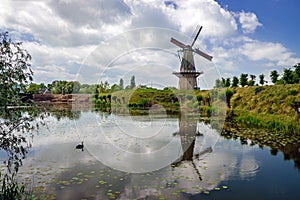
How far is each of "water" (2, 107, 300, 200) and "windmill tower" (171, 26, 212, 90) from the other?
27.0 meters

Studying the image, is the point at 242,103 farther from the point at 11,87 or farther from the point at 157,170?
the point at 11,87

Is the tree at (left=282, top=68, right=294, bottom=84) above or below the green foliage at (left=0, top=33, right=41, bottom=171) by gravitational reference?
above

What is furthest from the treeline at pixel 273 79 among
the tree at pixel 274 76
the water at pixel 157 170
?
the water at pixel 157 170

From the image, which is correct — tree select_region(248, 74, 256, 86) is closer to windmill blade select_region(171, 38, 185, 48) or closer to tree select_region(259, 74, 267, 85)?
tree select_region(259, 74, 267, 85)

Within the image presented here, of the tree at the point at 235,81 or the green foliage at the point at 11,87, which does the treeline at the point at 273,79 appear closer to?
the tree at the point at 235,81

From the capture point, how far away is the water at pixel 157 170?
6.31 metres

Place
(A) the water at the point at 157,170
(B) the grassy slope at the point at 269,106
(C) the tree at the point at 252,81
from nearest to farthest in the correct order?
(A) the water at the point at 157,170 < (B) the grassy slope at the point at 269,106 < (C) the tree at the point at 252,81

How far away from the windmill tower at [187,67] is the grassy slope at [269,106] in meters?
7.22

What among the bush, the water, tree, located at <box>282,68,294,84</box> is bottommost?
the water

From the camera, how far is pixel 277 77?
33.2 meters

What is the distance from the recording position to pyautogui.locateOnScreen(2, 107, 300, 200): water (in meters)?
6.31

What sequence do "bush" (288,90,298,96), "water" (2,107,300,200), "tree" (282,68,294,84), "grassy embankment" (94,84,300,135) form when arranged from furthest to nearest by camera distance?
1. "tree" (282,68,294,84)
2. "bush" (288,90,298,96)
3. "grassy embankment" (94,84,300,135)
4. "water" (2,107,300,200)

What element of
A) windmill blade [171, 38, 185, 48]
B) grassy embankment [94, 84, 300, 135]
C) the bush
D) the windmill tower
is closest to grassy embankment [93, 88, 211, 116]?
grassy embankment [94, 84, 300, 135]

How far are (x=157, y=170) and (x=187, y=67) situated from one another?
3258 centimetres
